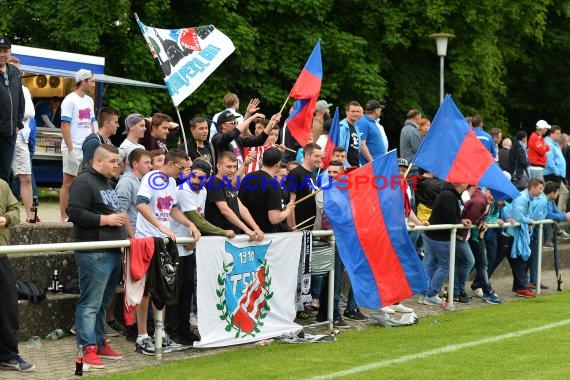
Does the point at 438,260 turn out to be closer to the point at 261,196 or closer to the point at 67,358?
the point at 261,196

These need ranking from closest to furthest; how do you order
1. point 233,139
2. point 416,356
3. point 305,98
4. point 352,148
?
point 416,356 → point 233,139 → point 305,98 → point 352,148

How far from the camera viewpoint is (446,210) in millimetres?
15016

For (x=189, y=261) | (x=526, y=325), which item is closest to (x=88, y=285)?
(x=189, y=261)

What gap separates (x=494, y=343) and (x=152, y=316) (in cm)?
371

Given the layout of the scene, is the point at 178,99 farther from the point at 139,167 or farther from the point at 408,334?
the point at 408,334

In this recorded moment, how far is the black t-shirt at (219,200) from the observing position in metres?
11.2

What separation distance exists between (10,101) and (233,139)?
2.82 meters

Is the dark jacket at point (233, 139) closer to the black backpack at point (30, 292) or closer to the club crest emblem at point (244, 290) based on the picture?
the club crest emblem at point (244, 290)

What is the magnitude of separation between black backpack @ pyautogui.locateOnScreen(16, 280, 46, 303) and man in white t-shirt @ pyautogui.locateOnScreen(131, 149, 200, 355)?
115 centimetres

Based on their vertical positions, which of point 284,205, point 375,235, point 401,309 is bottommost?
point 401,309

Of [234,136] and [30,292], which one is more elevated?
[234,136]

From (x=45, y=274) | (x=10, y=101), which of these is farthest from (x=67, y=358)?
(x=10, y=101)

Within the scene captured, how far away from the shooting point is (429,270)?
598 inches

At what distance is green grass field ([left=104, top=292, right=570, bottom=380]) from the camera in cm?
952
